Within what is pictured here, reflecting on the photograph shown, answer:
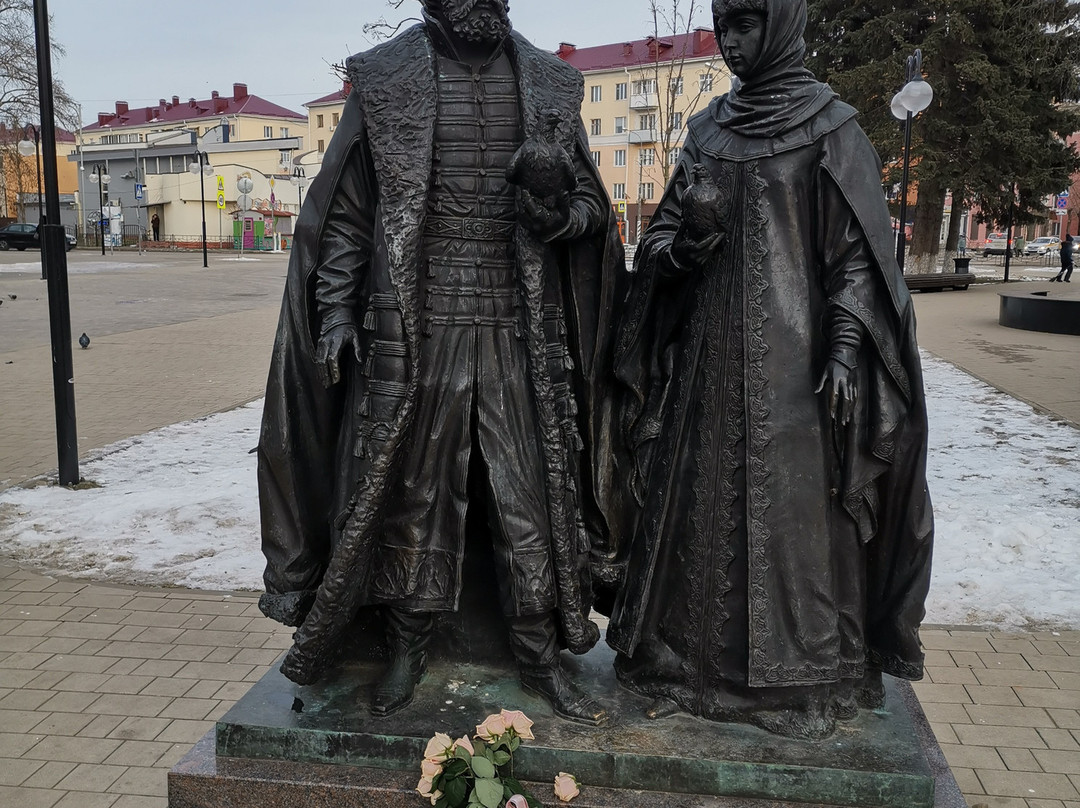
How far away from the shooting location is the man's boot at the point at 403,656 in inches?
128

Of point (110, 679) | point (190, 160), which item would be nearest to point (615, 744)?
point (110, 679)

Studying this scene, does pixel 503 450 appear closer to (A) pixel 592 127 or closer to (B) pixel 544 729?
(B) pixel 544 729

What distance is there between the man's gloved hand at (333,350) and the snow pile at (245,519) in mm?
3225

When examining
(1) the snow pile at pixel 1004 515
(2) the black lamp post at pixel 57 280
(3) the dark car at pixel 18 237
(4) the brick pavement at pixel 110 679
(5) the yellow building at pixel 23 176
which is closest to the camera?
(4) the brick pavement at pixel 110 679

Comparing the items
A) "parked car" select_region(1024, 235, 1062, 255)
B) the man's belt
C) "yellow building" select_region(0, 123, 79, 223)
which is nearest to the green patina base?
the man's belt

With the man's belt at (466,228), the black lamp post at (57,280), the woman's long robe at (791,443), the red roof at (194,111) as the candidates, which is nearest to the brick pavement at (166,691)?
the black lamp post at (57,280)

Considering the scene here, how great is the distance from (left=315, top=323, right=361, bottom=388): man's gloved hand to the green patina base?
41.2 inches

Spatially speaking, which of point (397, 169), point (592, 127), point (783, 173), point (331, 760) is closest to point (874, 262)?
point (783, 173)

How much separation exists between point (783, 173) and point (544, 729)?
71.3 inches

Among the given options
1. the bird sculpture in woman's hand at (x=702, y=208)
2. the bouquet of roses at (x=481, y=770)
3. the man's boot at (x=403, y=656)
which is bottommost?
the bouquet of roses at (x=481, y=770)

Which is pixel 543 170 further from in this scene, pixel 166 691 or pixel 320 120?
pixel 320 120

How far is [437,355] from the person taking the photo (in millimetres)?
3166

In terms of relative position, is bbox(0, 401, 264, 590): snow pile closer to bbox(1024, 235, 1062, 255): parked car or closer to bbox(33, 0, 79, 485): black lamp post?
bbox(33, 0, 79, 485): black lamp post

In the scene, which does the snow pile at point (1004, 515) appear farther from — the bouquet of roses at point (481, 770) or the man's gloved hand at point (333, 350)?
the man's gloved hand at point (333, 350)
